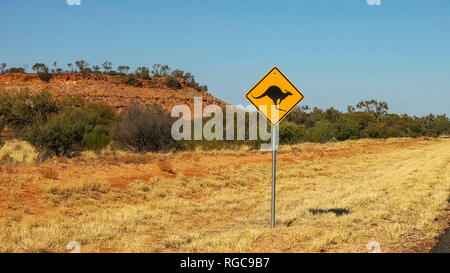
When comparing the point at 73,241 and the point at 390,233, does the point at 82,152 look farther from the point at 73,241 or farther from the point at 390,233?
the point at 390,233

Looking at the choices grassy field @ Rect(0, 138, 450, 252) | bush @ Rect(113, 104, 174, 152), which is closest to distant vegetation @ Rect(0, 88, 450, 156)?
bush @ Rect(113, 104, 174, 152)

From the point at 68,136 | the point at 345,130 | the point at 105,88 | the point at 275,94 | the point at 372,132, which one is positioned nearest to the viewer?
the point at 275,94

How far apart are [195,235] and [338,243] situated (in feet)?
8.95

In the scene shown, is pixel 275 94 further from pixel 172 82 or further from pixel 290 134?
pixel 172 82

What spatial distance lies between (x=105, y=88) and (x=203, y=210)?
7297 centimetres

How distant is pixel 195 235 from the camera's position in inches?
331

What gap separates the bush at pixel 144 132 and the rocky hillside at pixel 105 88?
44.3m

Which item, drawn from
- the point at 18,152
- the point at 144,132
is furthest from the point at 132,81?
the point at 18,152

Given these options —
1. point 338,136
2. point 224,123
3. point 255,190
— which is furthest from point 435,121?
point 255,190

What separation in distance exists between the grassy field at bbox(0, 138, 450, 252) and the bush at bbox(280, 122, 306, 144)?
24725 millimetres

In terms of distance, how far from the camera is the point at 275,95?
8977 mm

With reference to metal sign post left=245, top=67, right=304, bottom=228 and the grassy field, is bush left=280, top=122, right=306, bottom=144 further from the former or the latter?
metal sign post left=245, top=67, right=304, bottom=228

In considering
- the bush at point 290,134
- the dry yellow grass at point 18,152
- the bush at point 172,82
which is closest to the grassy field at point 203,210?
the dry yellow grass at point 18,152
